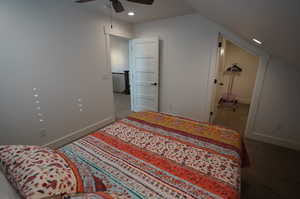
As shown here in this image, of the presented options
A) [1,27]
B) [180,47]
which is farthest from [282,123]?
[1,27]

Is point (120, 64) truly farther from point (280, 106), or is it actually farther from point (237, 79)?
point (280, 106)

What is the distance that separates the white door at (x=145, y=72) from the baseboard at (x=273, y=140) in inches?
88.2

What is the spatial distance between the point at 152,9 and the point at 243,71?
13.2 feet

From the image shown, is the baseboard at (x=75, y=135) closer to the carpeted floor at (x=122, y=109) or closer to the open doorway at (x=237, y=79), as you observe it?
the carpeted floor at (x=122, y=109)

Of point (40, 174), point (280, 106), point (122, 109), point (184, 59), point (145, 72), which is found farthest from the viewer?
point (122, 109)

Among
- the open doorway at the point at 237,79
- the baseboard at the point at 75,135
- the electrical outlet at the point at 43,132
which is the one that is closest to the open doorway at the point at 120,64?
the baseboard at the point at 75,135

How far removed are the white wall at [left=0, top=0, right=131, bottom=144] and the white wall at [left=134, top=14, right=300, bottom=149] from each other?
1.50m

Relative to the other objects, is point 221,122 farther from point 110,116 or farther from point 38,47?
point 38,47

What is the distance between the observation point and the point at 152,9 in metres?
2.62

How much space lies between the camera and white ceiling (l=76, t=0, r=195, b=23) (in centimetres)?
235

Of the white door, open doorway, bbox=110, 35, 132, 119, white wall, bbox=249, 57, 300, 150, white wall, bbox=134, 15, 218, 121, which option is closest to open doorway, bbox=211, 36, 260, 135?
white wall, bbox=134, 15, 218, 121

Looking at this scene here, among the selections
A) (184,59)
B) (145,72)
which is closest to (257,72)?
(184,59)

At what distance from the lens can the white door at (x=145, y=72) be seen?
3.42m

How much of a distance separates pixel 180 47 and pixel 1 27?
300cm
